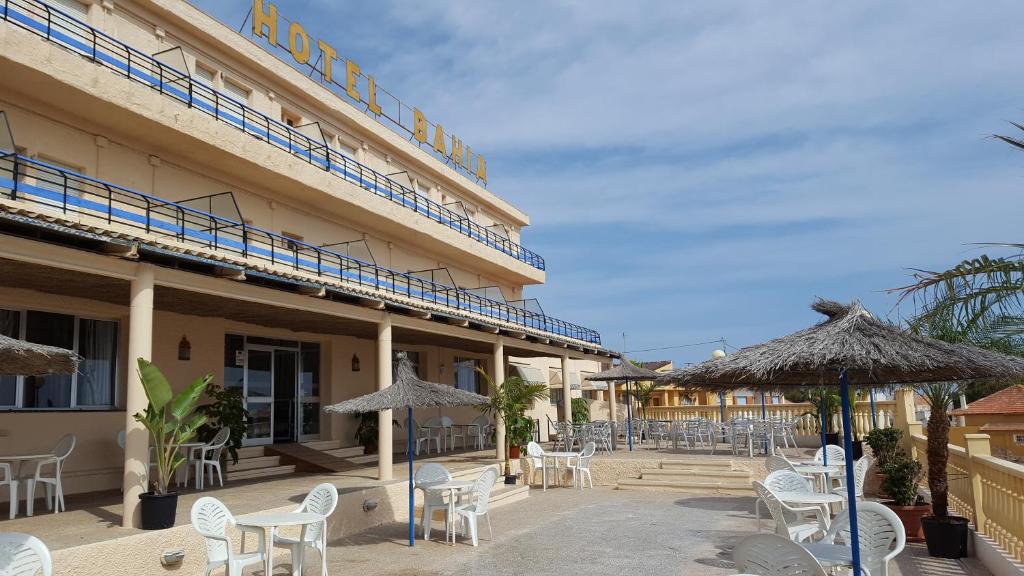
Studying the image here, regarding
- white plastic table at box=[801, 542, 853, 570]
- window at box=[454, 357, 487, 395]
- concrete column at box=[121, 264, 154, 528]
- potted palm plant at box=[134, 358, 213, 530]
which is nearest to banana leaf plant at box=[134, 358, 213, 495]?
potted palm plant at box=[134, 358, 213, 530]

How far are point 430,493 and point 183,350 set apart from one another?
20.9 ft

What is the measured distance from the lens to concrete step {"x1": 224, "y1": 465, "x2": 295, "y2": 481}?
45.7 feet

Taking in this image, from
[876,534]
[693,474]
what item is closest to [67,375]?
[876,534]

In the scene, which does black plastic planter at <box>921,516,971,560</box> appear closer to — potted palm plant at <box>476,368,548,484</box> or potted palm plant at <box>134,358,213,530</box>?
potted palm plant at <box>134,358,213,530</box>

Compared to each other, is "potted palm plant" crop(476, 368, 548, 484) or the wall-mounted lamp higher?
the wall-mounted lamp

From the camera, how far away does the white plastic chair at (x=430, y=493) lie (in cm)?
1062

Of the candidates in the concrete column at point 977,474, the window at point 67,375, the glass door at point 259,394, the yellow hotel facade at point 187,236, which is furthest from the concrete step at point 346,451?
the concrete column at point 977,474

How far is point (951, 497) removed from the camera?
11273mm

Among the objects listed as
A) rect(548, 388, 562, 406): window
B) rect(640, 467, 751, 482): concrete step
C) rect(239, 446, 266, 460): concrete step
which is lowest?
rect(640, 467, 751, 482): concrete step

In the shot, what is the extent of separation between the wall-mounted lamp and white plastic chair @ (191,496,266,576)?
717 centimetres

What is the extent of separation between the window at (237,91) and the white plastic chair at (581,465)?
11.7 m

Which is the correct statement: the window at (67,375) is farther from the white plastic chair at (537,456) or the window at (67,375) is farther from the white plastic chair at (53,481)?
the white plastic chair at (537,456)

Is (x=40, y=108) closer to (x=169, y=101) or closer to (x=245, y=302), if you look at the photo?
(x=169, y=101)

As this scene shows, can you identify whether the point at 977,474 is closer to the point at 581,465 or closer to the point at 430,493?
the point at 430,493
